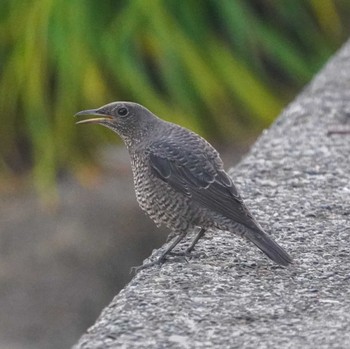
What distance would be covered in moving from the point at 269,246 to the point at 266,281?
18cm

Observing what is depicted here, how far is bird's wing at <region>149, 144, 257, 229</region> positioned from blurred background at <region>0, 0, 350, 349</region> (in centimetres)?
275

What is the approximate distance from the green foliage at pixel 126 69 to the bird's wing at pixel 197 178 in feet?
10.1

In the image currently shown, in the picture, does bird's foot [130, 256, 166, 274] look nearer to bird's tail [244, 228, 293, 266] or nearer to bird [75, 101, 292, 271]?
bird [75, 101, 292, 271]

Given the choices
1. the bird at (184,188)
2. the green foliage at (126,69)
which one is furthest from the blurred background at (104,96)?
the bird at (184,188)

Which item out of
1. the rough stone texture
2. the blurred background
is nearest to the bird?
the rough stone texture

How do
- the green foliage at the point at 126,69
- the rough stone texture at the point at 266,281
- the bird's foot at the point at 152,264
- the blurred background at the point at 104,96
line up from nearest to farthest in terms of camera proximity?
the rough stone texture at the point at 266,281
the bird's foot at the point at 152,264
the blurred background at the point at 104,96
the green foliage at the point at 126,69

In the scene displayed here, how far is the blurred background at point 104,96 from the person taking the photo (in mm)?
7605

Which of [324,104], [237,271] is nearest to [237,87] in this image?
[324,104]

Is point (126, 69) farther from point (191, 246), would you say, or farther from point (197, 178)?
point (191, 246)

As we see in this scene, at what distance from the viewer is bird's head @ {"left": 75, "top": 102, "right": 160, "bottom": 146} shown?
4.94 m

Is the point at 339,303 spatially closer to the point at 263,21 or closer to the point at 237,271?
the point at 237,271

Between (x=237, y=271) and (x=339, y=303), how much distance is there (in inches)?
17.8

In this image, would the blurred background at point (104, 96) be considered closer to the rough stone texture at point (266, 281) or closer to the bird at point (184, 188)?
the rough stone texture at point (266, 281)

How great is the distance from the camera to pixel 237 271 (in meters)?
4.27
